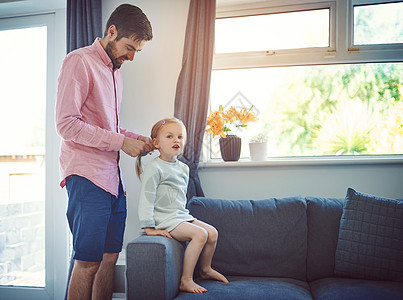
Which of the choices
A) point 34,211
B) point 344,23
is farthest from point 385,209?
point 34,211

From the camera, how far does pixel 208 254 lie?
1902 mm

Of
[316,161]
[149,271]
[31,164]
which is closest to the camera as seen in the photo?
[149,271]

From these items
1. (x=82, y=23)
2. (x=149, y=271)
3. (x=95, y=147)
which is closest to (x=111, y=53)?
(x=95, y=147)

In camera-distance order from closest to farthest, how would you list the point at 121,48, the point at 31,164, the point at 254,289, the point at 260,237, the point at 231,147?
1. the point at 254,289
2. the point at 121,48
3. the point at 260,237
4. the point at 231,147
5. the point at 31,164

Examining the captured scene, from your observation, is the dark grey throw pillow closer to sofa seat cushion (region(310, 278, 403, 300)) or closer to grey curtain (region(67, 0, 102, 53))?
sofa seat cushion (region(310, 278, 403, 300))

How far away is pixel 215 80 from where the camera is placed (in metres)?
2.82

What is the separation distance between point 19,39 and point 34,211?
151cm

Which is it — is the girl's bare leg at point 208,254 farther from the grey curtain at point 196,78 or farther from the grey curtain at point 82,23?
the grey curtain at point 82,23

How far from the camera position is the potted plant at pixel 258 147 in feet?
8.36

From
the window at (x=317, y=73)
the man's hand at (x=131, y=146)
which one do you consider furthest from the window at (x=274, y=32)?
the man's hand at (x=131, y=146)

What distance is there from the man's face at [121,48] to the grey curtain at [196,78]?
0.73 meters

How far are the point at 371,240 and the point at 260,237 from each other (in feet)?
1.94

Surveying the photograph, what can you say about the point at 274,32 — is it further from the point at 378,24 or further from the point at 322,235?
the point at 322,235

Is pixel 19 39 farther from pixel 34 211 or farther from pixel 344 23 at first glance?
pixel 344 23
